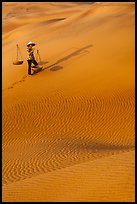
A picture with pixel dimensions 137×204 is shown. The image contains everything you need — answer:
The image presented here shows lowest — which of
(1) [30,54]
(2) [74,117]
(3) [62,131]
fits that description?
(3) [62,131]

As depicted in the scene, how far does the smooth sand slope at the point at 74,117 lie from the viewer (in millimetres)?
7293

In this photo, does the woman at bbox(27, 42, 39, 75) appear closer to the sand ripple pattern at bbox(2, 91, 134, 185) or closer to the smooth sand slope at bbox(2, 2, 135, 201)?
the smooth sand slope at bbox(2, 2, 135, 201)

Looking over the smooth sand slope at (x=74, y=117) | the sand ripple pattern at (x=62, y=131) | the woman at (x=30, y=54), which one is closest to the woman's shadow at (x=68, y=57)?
the smooth sand slope at (x=74, y=117)

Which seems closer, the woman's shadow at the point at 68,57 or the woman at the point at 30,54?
the woman at the point at 30,54

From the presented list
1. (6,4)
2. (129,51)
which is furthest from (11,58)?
(6,4)

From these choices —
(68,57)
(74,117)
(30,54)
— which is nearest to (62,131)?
(74,117)

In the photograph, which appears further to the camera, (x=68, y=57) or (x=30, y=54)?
(x=68, y=57)

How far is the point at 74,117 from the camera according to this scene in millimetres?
13945

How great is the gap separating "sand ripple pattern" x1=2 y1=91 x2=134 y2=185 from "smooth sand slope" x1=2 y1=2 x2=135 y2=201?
26mm

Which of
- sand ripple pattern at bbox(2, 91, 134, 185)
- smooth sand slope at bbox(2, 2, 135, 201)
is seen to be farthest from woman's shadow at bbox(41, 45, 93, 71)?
sand ripple pattern at bbox(2, 91, 134, 185)

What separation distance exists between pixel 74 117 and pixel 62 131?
1149mm

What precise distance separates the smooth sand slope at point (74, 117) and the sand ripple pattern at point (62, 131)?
3 cm

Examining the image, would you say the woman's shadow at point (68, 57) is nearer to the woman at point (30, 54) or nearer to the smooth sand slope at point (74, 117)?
the smooth sand slope at point (74, 117)

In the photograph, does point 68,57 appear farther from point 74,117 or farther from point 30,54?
point 74,117
